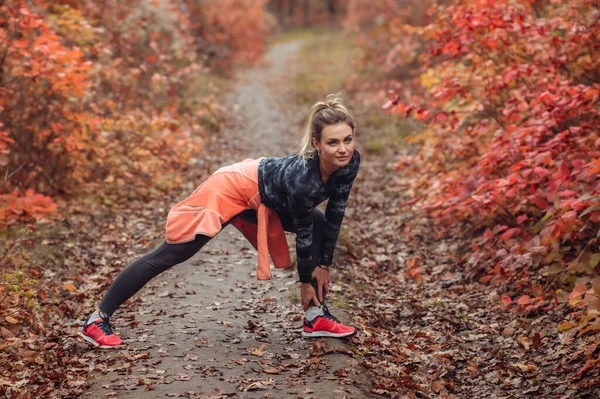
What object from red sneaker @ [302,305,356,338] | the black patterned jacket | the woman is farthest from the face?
red sneaker @ [302,305,356,338]

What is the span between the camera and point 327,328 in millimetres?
4836

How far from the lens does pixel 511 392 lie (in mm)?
4379

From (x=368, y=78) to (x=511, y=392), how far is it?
14964mm

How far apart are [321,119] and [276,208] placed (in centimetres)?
75

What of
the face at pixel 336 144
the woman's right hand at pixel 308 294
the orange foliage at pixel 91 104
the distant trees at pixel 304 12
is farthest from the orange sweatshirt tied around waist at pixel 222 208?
the distant trees at pixel 304 12

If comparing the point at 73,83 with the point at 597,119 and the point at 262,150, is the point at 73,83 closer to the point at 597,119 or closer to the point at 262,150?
the point at 262,150

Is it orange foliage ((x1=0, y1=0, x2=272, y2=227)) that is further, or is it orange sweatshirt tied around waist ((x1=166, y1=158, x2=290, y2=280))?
orange foliage ((x1=0, y1=0, x2=272, y2=227))

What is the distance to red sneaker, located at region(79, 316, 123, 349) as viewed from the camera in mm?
4578

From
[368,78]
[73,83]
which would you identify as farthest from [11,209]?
[368,78]

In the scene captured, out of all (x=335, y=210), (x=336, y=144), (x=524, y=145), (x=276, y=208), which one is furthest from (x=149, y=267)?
(x=524, y=145)

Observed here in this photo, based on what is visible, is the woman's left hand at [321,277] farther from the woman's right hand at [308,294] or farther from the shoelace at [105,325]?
the shoelace at [105,325]

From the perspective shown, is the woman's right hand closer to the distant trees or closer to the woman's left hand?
the woman's left hand

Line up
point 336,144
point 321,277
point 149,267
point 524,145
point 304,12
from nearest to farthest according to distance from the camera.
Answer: point 336,144 → point 149,267 → point 321,277 → point 524,145 → point 304,12

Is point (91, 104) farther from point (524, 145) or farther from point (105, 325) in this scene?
point (524, 145)
